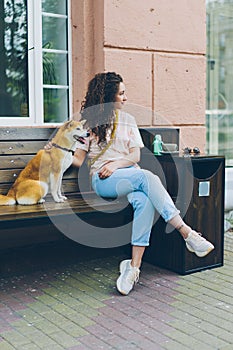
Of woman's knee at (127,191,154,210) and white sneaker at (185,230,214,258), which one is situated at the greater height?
woman's knee at (127,191,154,210)

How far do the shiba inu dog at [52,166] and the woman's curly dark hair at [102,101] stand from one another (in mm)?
153

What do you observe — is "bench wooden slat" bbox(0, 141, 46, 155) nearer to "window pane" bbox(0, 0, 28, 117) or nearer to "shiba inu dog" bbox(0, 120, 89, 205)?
"shiba inu dog" bbox(0, 120, 89, 205)

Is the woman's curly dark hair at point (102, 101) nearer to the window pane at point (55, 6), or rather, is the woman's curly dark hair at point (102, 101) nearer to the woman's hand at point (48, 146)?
the woman's hand at point (48, 146)

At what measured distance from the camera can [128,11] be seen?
213 inches

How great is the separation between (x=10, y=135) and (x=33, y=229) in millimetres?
835

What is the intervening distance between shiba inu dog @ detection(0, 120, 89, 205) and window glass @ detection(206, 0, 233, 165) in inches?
135

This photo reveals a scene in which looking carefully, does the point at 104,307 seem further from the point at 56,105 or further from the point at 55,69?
the point at 55,69

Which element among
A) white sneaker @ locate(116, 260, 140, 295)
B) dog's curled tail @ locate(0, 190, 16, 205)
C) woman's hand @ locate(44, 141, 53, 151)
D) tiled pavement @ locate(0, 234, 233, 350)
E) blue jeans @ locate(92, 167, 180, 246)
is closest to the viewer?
tiled pavement @ locate(0, 234, 233, 350)

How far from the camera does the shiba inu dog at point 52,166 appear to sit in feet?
15.1

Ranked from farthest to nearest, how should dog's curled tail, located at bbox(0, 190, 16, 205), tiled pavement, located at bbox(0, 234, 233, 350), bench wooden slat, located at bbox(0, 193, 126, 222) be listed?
dog's curled tail, located at bbox(0, 190, 16, 205), bench wooden slat, located at bbox(0, 193, 126, 222), tiled pavement, located at bbox(0, 234, 233, 350)

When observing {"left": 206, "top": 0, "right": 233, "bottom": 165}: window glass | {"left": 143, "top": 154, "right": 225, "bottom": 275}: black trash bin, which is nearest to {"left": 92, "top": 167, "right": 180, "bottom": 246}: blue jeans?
{"left": 143, "top": 154, "right": 225, "bottom": 275}: black trash bin

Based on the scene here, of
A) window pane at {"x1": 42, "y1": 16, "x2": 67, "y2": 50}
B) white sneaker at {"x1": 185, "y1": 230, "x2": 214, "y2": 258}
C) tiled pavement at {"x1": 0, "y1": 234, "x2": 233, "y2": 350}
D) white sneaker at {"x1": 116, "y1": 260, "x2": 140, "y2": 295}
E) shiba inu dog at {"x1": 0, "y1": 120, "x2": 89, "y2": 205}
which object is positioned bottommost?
tiled pavement at {"x1": 0, "y1": 234, "x2": 233, "y2": 350}

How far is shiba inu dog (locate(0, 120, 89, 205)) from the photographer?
460cm

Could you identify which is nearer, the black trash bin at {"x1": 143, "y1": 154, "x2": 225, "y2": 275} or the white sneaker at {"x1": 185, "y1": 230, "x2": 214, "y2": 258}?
the white sneaker at {"x1": 185, "y1": 230, "x2": 214, "y2": 258}
